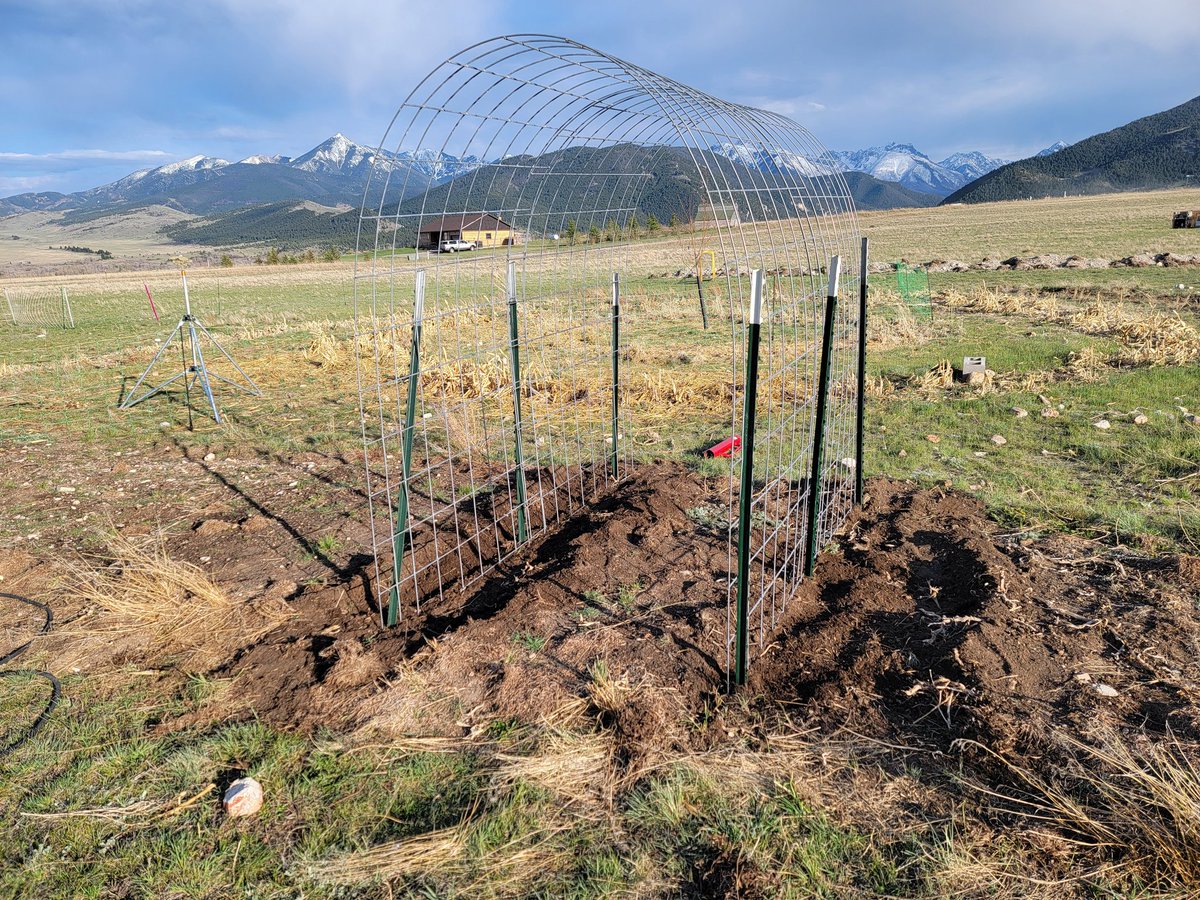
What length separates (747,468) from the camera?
274cm

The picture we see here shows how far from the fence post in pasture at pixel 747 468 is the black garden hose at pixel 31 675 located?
10.1ft

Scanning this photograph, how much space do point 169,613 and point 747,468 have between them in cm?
322

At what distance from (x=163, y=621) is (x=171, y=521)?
187 centimetres

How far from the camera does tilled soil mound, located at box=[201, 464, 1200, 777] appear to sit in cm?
286

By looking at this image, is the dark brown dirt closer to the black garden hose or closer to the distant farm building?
the black garden hose

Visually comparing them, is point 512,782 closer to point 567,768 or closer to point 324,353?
point 567,768

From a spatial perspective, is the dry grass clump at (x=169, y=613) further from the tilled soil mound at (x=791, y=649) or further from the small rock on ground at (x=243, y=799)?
the small rock on ground at (x=243, y=799)

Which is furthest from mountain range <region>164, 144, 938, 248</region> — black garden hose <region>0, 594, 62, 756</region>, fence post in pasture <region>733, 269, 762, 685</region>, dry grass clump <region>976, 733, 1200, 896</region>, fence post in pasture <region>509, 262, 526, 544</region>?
black garden hose <region>0, 594, 62, 756</region>

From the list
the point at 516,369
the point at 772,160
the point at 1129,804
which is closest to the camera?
the point at 1129,804

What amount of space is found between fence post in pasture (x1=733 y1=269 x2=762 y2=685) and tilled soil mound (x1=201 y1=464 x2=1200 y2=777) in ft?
0.76

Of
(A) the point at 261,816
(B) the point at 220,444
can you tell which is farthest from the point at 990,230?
(A) the point at 261,816

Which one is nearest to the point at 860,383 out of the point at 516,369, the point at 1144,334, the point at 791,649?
the point at 791,649

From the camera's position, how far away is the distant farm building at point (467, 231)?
4.04m

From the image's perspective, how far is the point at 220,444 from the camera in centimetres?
725
